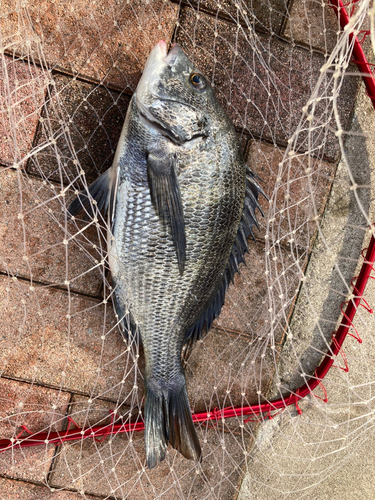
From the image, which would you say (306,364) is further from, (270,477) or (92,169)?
(92,169)

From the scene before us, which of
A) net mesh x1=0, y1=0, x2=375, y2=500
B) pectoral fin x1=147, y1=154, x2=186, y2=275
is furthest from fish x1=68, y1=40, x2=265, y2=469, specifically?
net mesh x1=0, y1=0, x2=375, y2=500

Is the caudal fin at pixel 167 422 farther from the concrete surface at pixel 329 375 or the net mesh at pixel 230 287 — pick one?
the concrete surface at pixel 329 375

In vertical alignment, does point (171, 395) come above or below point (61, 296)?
below

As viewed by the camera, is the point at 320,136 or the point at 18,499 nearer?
the point at 18,499

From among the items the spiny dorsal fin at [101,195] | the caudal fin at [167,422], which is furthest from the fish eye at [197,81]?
the caudal fin at [167,422]

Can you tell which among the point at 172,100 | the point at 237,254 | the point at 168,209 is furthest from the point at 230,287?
the point at 172,100

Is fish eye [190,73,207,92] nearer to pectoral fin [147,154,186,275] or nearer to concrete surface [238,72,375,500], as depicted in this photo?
pectoral fin [147,154,186,275]

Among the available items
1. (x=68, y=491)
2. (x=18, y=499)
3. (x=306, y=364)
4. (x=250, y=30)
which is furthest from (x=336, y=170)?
(x=18, y=499)
